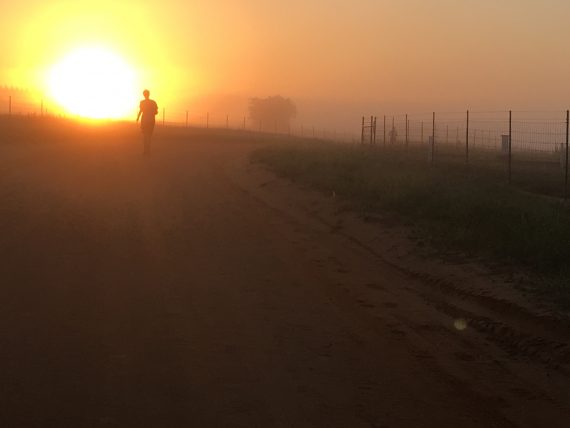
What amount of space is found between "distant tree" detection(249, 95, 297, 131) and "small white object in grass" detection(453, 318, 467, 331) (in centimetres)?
13577

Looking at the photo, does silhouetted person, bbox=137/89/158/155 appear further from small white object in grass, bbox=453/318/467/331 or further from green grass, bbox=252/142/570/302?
small white object in grass, bbox=453/318/467/331

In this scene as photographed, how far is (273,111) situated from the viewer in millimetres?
149875

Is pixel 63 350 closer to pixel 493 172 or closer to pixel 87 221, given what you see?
Answer: pixel 87 221

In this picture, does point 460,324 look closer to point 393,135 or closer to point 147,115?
point 147,115

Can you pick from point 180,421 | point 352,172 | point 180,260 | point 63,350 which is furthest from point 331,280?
point 352,172

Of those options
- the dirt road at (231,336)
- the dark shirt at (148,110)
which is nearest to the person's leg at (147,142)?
the dark shirt at (148,110)

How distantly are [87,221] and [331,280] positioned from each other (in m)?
5.54

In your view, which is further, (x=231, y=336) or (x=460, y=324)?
(x=460, y=324)

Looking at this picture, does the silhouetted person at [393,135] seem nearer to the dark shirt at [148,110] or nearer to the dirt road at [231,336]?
the dark shirt at [148,110]

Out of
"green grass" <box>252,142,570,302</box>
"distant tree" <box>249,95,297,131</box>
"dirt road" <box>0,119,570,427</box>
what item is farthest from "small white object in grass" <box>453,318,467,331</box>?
"distant tree" <box>249,95,297,131</box>

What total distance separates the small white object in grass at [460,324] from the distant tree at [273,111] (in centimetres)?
13577

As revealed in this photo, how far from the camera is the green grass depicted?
11406 millimetres

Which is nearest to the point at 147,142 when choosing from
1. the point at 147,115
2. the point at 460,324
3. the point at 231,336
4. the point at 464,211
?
the point at 147,115

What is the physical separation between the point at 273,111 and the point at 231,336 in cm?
14343
